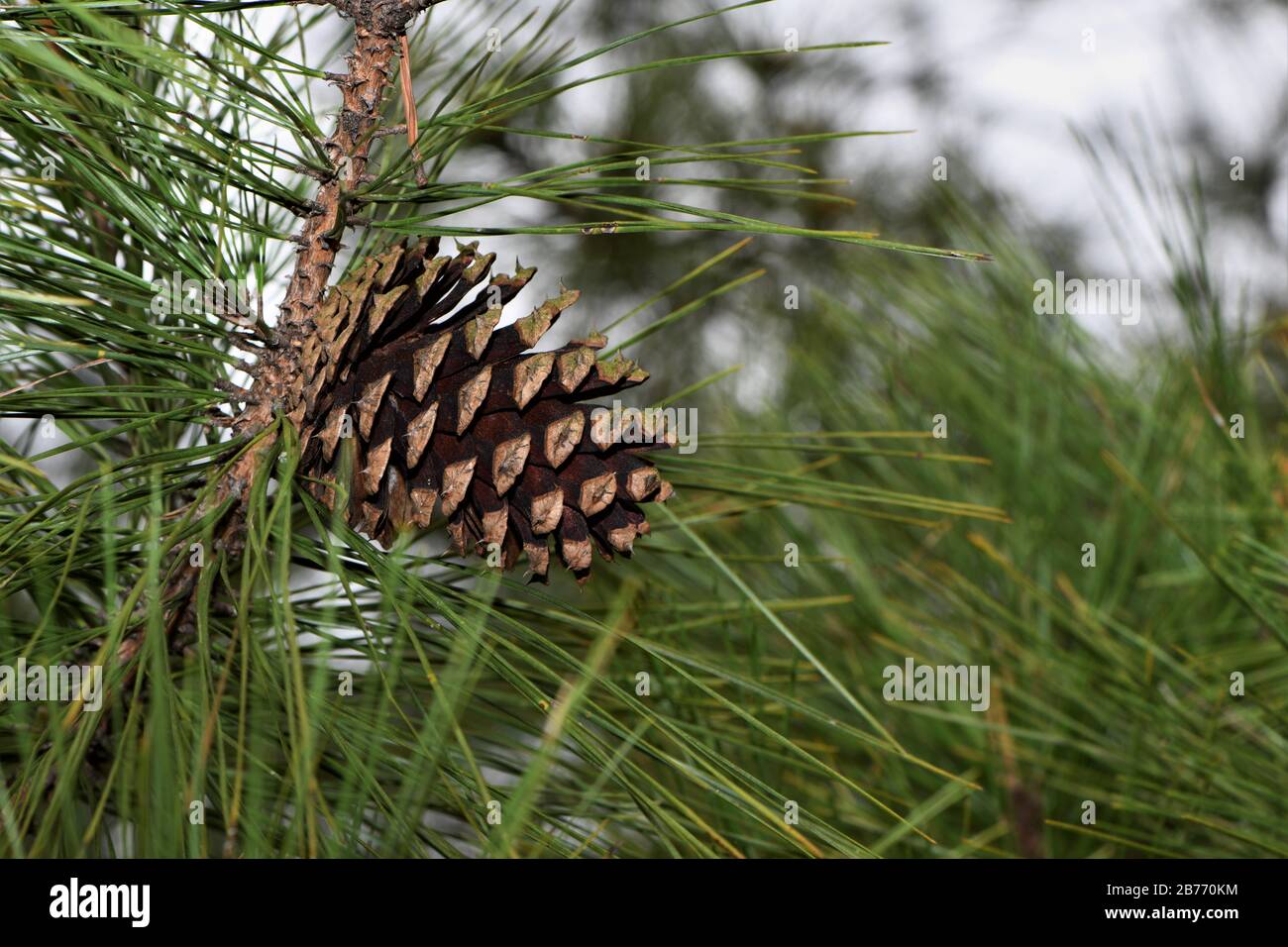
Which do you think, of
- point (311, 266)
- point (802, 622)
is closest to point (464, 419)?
point (311, 266)

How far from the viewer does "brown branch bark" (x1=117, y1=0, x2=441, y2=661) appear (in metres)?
0.37

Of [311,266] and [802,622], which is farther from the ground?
[311,266]

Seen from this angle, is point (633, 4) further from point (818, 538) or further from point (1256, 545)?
point (1256, 545)

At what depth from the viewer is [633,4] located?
58.6 inches

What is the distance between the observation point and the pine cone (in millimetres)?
370

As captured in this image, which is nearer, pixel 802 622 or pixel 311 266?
pixel 311 266

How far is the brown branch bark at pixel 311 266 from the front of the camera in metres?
0.37

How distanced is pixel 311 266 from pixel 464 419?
0.26 ft

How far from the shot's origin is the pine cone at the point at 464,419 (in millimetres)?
370

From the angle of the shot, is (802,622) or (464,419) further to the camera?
(802,622)

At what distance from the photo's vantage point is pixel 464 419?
1.21ft

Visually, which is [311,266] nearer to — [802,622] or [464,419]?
[464,419]
